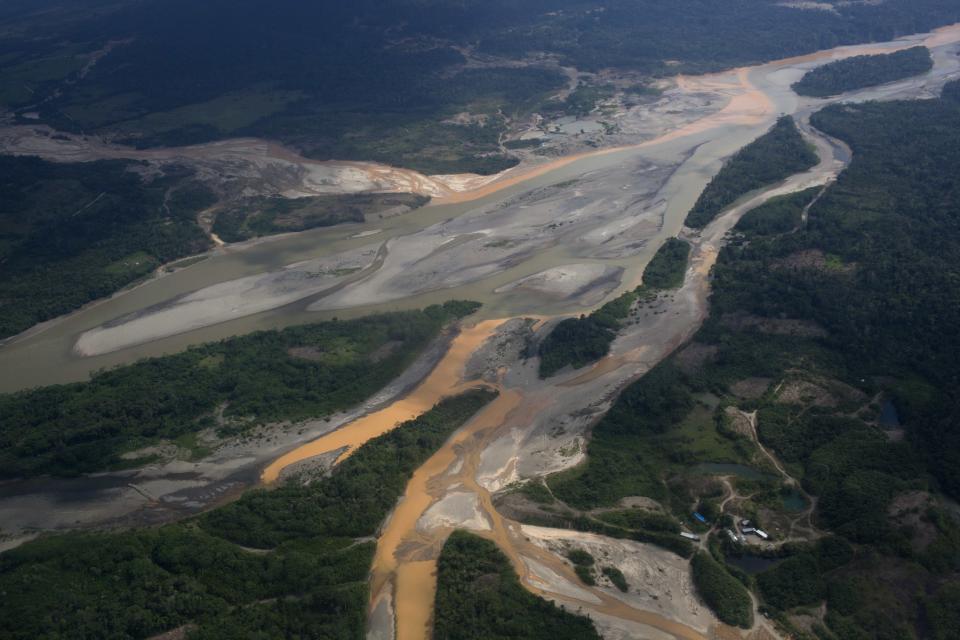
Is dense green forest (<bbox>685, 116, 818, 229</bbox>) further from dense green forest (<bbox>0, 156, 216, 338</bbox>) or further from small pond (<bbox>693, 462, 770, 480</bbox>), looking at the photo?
dense green forest (<bbox>0, 156, 216, 338</bbox>)

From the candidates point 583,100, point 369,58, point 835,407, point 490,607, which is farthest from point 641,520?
point 369,58

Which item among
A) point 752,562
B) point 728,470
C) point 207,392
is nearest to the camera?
point 752,562

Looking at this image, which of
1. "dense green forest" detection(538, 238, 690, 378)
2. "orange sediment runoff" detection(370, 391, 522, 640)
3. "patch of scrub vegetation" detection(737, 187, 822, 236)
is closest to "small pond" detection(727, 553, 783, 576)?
"orange sediment runoff" detection(370, 391, 522, 640)

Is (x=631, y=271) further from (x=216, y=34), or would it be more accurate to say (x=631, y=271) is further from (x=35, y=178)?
(x=216, y=34)

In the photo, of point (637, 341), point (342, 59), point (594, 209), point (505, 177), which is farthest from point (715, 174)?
point (342, 59)

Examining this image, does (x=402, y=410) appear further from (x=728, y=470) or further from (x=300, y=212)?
(x=300, y=212)

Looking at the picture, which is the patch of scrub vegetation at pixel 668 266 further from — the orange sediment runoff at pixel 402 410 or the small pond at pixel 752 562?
the small pond at pixel 752 562
